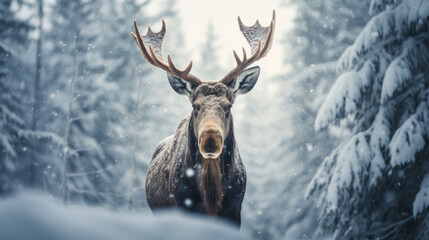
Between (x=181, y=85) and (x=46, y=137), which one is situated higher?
(x=46, y=137)

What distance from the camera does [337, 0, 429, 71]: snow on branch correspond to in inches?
271

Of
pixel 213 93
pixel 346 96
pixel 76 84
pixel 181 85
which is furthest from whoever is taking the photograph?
pixel 76 84

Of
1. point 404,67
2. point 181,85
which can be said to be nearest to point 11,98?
point 181,85

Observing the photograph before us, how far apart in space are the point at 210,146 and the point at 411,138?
14.3ft

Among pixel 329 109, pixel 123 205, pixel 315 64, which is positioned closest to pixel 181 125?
pixel 329 109

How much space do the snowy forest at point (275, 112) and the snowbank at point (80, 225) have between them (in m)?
6.13

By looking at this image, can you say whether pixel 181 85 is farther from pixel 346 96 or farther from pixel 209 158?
pixel 346 96

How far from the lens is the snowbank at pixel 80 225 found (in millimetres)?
889

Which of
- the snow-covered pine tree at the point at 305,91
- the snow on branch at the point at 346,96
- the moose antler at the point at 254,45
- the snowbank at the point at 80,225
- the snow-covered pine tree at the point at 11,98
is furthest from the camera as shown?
the snow-covered pine tree at the point at 305,91

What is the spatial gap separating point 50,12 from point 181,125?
12.4 m

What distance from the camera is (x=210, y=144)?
3.95 metres

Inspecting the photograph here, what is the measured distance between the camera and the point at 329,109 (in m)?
8.38

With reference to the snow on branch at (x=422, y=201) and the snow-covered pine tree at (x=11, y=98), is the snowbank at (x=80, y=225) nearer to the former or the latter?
the snow on branch at (x=422, y=201)

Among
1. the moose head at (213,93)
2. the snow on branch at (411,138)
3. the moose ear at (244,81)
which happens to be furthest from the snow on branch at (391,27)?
the moose ear at (244,81)
